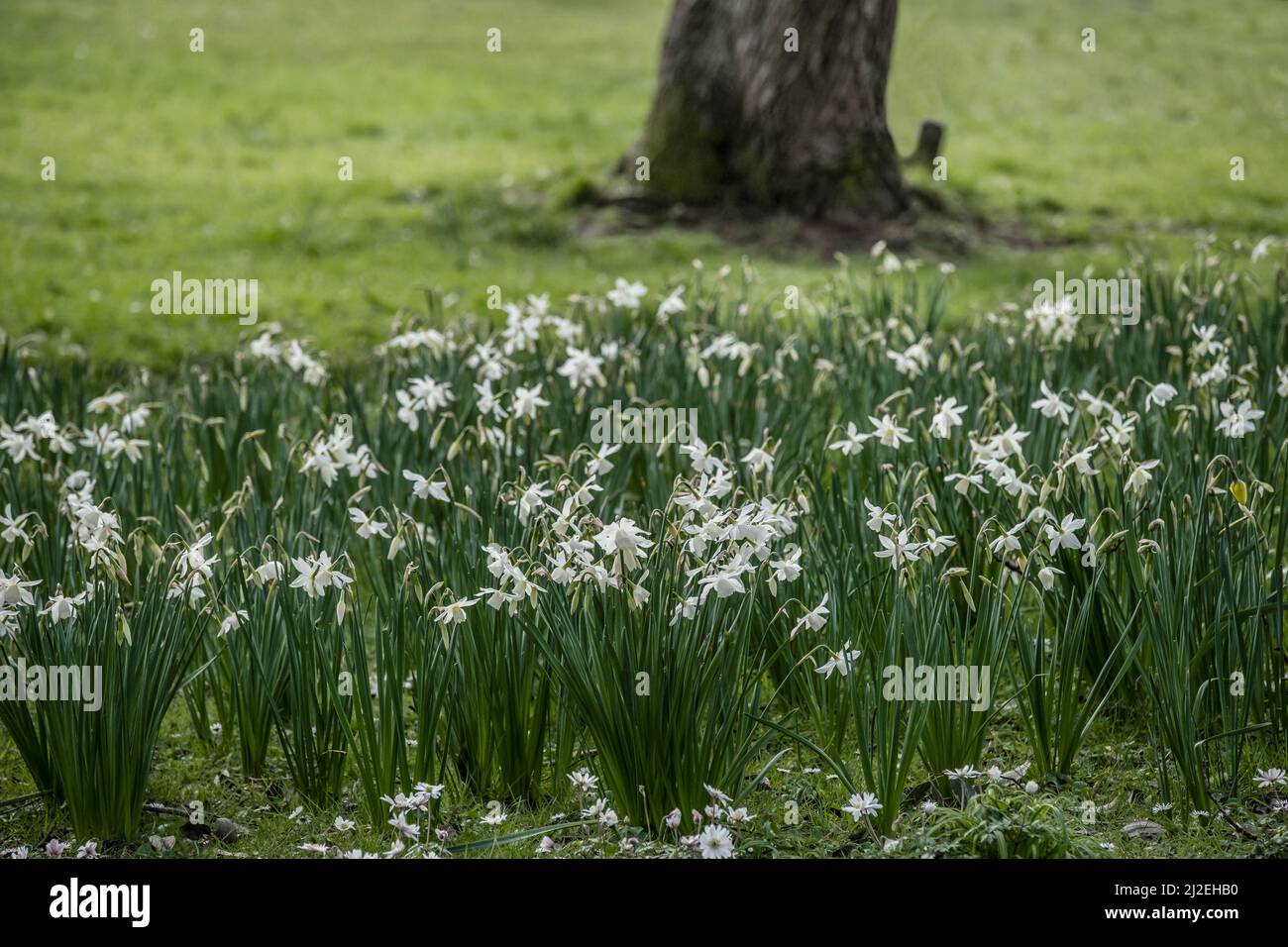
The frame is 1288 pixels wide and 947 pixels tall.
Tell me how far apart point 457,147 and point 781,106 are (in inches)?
209

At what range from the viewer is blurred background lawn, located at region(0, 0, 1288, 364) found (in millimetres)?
10078

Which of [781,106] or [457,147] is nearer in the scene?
[781,106]

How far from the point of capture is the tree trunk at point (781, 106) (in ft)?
33.3

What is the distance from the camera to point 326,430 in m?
5.64

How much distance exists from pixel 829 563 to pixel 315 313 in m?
6.41

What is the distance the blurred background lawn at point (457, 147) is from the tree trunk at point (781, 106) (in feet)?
2.36

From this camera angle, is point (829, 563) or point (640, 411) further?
point (640, 411)

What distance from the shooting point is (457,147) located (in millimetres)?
14531

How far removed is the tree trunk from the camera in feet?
33.3

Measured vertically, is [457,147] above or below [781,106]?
above

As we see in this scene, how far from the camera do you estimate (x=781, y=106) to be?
1030 cm

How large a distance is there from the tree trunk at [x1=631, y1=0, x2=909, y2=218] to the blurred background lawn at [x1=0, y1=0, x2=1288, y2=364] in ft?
2.36
